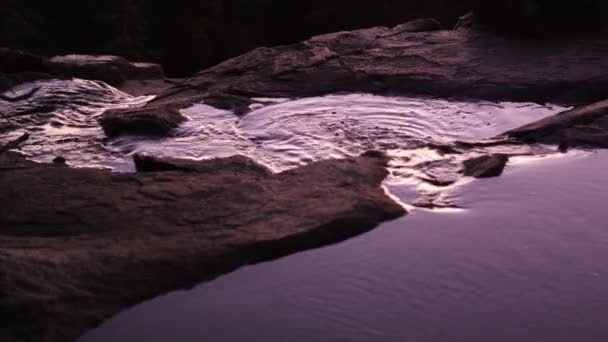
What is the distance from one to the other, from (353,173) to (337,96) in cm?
205

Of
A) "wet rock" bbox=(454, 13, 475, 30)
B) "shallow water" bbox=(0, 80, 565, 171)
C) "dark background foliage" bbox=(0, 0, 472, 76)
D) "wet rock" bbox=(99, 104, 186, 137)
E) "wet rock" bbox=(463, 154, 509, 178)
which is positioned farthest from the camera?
"dark background foliage" bbox=(0, 0, 472, 76)

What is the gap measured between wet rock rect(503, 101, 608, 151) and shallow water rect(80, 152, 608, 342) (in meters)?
0.97

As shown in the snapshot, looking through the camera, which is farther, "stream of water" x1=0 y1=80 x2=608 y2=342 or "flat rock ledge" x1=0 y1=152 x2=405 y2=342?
"flat rock ledge" x1=0 y1=152 x2=405 y2=342

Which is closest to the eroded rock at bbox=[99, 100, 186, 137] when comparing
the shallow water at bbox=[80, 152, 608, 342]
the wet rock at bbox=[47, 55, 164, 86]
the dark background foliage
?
the shallow water at bbox=[80, 152, 608, 342]

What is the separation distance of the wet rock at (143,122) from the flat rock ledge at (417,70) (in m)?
0.43

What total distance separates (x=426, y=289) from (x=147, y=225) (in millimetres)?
1238

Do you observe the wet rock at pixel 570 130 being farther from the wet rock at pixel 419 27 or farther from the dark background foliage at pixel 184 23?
the dark background foliage at pixel 184 23

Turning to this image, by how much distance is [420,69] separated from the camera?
6.57 m

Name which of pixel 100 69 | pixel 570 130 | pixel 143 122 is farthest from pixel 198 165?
pixel 100 69

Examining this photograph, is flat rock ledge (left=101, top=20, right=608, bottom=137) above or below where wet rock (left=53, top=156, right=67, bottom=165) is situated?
above

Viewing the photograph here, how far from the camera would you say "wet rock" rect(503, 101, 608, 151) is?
4.77 m

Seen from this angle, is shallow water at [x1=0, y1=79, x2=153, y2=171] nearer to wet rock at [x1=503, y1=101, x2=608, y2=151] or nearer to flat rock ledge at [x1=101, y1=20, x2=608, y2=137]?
flat rock ledge at [x1=101, y1=20, x2=608, y2=137]

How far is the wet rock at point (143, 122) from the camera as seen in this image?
18.0 feet

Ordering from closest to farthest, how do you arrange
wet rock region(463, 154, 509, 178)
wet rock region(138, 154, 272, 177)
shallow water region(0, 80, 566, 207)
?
wet rock region(463, 154, 509, 178)
wet rock region(138, 154, 272, 177)
shallow water region(0, 80, 566, 207)
